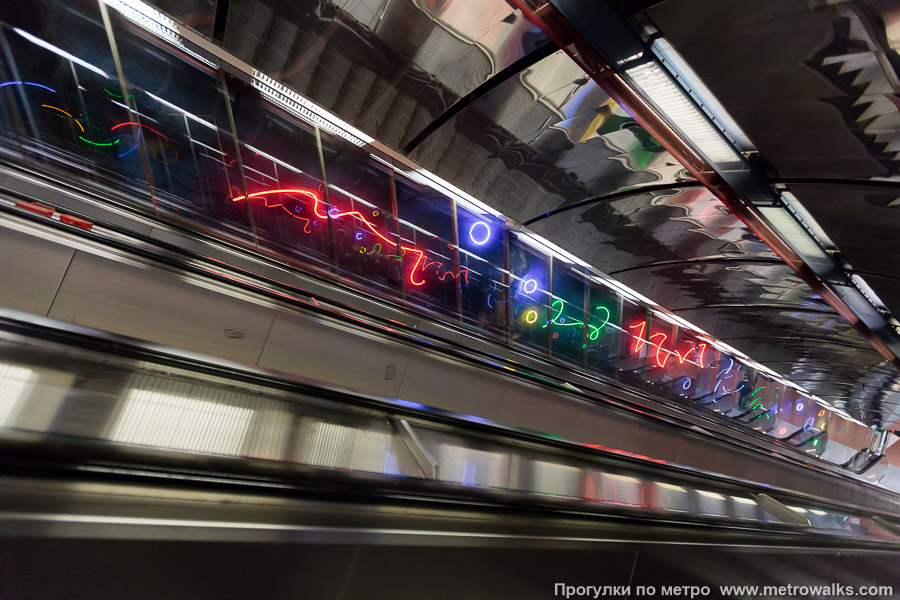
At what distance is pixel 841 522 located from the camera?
17.0 ft

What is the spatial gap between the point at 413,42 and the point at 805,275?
6903mm

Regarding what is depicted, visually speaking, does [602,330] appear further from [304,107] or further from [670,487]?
[304,107]

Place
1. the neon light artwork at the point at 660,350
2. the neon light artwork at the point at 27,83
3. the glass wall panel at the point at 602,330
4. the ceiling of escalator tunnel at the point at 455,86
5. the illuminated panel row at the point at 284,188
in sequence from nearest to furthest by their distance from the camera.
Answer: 1. the ceiling of escalator tunnel at the point at 455,86
2. the neon light artwork at the point at 27,83
3. the illuminated panel row at the point at 284,188
4. the glass wall panel at the point at 602,330
5. the neon light artwork at the point at 660,350

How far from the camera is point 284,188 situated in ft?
22.5

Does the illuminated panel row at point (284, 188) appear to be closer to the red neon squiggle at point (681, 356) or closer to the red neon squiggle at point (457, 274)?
the red neon squiggle at point (457, 274)

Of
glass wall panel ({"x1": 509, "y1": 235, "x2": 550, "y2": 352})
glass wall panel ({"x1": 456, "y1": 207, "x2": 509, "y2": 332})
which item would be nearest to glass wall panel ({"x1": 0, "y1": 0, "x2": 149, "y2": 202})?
glass wall panel ({"x1": 456, "y1": 207, "x2": 509, "y2": 332})

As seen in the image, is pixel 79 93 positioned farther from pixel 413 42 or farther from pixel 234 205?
pixel 413 42

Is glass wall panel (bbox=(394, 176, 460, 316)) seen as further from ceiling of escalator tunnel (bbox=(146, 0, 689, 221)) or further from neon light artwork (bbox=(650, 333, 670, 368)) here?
neon light artwork (bbox=(650, 333, 670, 368))

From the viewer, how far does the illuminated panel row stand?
4906mm

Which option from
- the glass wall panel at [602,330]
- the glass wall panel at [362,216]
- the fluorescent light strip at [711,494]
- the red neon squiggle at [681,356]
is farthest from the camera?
the red neon squiggle at [681,356]

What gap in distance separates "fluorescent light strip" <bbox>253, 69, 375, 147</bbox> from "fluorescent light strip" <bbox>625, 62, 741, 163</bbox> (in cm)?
323

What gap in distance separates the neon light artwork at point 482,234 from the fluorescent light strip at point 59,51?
5.50m

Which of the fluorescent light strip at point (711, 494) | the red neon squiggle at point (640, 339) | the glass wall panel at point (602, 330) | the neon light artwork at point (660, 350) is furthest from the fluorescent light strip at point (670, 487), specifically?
the neon light artwork at point (660, 350)

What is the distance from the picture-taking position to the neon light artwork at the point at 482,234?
8516 mm
